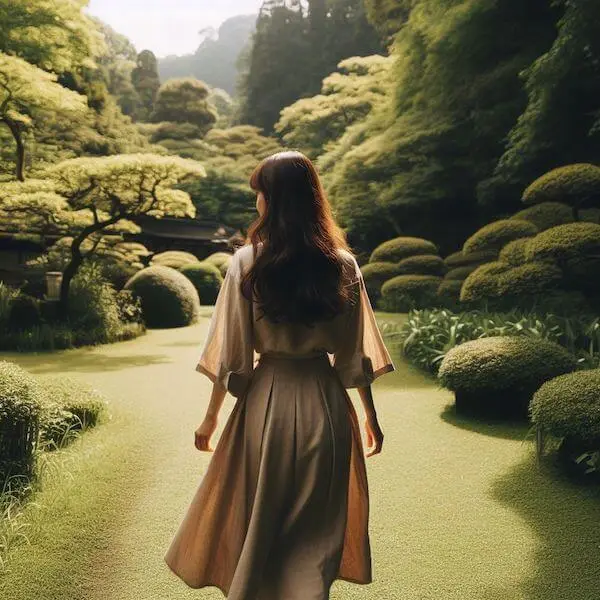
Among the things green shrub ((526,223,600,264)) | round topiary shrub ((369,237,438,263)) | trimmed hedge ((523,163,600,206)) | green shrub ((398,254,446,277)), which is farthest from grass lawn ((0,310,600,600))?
round topiary shrub ((369,237,438,263))

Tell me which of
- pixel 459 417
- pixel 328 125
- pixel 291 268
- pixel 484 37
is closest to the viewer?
pixel 291 268

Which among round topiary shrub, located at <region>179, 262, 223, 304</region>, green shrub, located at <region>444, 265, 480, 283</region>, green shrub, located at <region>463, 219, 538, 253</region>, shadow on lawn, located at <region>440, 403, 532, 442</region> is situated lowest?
round topiary shrub, located at <region>179, 262, 223, 304</region>

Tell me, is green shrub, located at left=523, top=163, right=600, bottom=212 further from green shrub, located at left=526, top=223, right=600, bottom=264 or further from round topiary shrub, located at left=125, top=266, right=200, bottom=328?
round topiary shrub, located at left=125, top=266, right=200, bottom=328

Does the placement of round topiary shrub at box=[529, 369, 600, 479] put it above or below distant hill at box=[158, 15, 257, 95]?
below

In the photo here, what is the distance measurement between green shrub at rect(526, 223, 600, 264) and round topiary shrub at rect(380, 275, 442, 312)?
230 inches

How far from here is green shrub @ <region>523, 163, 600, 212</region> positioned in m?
7.17

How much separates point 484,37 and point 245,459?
11463 mm

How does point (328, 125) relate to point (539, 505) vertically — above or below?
above

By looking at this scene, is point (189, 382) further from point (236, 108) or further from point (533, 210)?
point (236, 108)

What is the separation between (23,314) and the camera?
955 cm

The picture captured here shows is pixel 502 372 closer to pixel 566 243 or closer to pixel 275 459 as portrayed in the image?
pixel 566 243

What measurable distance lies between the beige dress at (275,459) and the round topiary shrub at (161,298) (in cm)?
1052

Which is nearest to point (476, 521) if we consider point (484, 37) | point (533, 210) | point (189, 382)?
point (189, 382)

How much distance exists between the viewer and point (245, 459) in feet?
6.21
